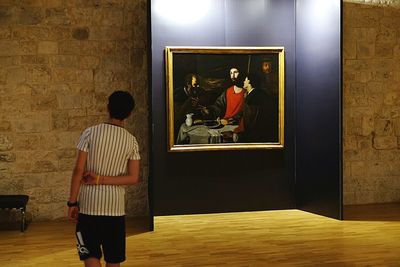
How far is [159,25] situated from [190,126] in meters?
1.39

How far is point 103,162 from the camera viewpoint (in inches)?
144

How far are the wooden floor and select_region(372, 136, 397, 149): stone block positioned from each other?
1043 mm

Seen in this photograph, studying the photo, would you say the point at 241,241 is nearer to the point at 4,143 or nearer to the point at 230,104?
the point at 230,104

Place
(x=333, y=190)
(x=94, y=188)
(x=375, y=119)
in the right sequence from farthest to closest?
1. (x=375, y=119)
2. (x=333, y=190)
3. (x=94, y=188)

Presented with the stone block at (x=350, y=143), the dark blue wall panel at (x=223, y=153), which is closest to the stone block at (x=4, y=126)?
the dark blue wall panel at (x=223, y=153)

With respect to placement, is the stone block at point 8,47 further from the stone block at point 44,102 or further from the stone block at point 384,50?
the stone block at point 384,50

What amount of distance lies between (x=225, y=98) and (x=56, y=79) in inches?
87.6

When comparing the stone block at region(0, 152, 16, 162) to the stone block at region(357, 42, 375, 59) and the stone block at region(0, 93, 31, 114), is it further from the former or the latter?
the stone block at region(357, 42, 375, 59)

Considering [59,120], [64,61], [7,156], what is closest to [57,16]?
[64,61]

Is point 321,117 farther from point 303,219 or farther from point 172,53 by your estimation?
point 172,53

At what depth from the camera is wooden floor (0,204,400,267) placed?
18.6ft

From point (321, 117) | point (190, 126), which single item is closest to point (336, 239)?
point (321, 117)

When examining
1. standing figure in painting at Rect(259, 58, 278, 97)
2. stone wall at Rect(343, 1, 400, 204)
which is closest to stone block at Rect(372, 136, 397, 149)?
stone wall at Rect(343, 1, 400, 204)

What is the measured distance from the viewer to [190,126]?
8.08 m
